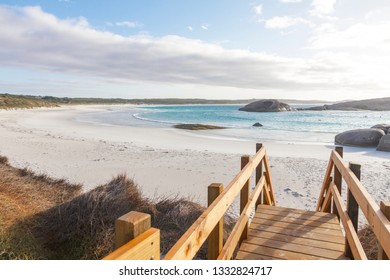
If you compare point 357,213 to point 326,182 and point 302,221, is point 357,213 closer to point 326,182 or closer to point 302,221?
point 302,221

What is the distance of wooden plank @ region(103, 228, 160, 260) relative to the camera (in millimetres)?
1247

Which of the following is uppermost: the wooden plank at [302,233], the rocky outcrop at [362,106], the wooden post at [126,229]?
the rocky outcrop at [362,106]

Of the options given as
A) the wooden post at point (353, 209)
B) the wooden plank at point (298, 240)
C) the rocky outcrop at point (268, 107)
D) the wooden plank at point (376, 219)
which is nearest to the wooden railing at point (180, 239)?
the wooden plank at point (376, 219)

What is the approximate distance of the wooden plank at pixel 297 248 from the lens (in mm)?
3713

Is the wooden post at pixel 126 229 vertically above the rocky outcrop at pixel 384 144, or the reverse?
the wooden post at pixel 126 229

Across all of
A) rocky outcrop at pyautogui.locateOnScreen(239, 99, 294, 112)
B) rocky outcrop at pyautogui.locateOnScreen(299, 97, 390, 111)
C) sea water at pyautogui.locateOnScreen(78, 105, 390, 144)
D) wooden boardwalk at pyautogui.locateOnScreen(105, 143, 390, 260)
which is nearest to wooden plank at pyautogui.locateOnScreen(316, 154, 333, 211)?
wooden boardwalk at pyautogui.locateOnScreen(105, 143, 390, 260)

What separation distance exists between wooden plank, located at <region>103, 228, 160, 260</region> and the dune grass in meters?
2.40

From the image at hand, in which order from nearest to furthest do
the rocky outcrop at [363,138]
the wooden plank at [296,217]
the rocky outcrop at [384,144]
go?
the wooden plank at [296,217], the rocky outcrop at [384,144], the rocky outcrop at [363,138]

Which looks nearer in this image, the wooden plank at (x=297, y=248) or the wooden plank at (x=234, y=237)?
the wooden plank at (x=234, y=237)

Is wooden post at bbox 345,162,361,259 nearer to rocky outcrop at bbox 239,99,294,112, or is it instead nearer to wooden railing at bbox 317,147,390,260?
wooden railing at bbox 317,147,390,260

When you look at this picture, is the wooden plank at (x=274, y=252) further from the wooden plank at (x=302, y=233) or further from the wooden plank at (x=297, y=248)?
the wooden plank at (x=302, y=233)

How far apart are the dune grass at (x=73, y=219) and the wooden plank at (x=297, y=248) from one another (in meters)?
0.81
